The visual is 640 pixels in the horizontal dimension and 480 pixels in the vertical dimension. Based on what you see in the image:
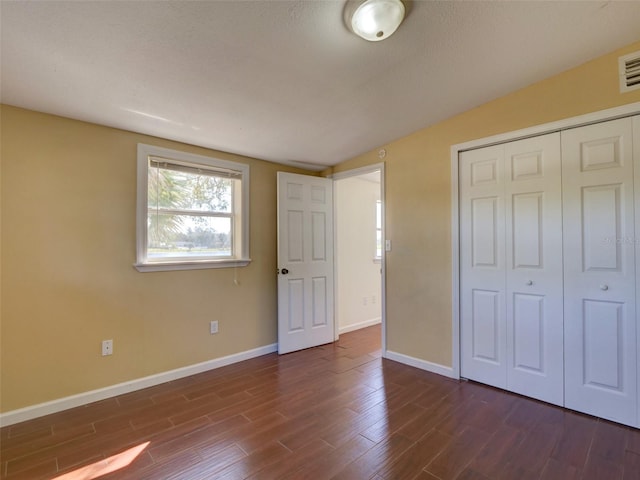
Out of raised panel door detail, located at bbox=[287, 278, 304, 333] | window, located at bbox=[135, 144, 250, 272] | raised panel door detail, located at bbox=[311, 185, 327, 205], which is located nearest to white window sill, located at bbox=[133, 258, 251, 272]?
window, located at bbox=[135, 144, 250, 272]

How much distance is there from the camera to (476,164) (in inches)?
108

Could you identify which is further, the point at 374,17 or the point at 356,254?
the point at 356,254

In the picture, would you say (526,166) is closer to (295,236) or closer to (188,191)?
(295,236)

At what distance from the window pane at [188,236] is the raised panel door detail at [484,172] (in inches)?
95.9

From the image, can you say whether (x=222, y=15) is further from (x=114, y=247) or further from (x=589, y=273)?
(x=589, y=273)

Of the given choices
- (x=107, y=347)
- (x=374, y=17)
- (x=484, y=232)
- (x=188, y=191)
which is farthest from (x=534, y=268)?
(x=107, y=347)

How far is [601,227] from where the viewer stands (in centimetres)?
216

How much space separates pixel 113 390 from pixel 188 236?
4.62 ft

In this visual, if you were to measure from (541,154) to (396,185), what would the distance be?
4.15 ft

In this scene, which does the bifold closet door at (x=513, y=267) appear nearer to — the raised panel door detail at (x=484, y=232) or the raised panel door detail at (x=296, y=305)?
the raised panel door detail at (x=484, y=232)

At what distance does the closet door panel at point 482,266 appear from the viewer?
8.61ft

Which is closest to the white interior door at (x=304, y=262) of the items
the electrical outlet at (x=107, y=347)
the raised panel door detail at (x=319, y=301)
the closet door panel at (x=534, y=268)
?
the raised panel door detail at (x=319, y=301)

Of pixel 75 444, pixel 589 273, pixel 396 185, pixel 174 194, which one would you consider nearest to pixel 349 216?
pixel 396 185

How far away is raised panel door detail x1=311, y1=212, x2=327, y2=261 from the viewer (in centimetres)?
376
